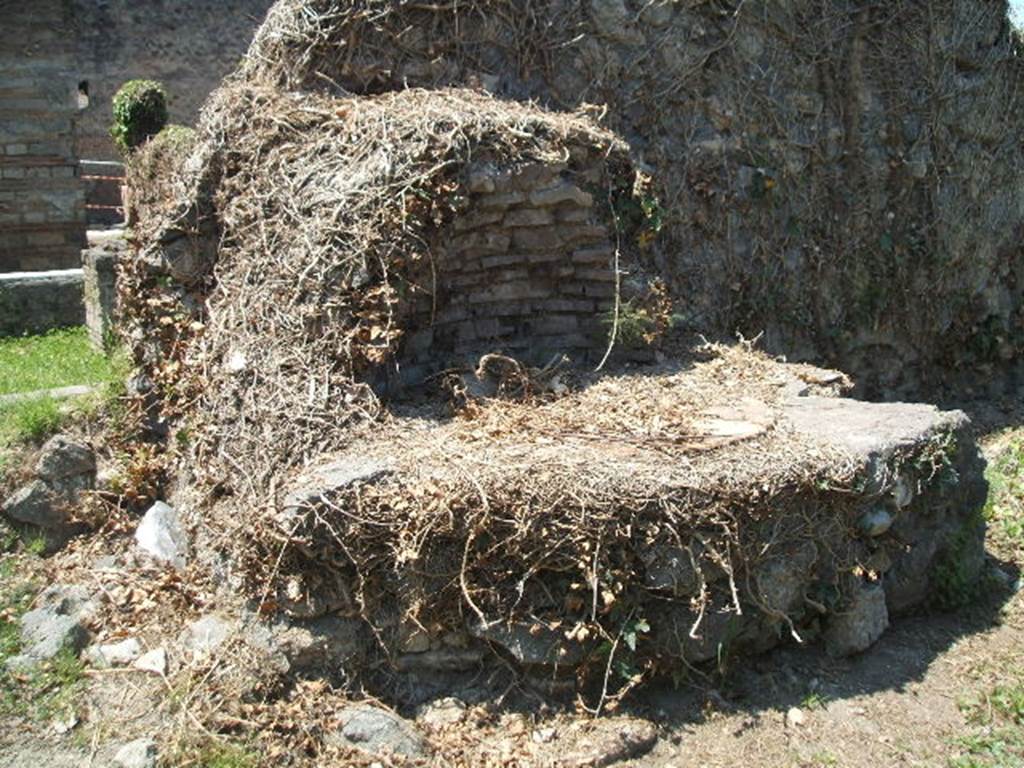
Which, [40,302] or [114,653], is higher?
[40,302]

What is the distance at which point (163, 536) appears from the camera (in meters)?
5.30

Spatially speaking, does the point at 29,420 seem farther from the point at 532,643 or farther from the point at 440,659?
the point at 532,643

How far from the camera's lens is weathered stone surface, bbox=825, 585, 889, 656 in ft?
15.0

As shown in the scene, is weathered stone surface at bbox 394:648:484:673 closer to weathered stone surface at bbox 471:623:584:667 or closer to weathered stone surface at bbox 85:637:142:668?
weathered stone surface at bbox 471:623:584:667

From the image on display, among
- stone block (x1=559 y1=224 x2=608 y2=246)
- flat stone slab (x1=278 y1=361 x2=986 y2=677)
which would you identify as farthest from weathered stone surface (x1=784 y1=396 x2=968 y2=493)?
stone block (x1=559 y1=224 x2=608 y2=246)

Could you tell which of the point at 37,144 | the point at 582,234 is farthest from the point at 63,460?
the point at 37,144

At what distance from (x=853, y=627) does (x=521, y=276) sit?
233 centimetres

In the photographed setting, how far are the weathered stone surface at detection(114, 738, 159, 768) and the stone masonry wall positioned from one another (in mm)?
2111

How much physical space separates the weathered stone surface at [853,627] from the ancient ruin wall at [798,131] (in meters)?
2.24

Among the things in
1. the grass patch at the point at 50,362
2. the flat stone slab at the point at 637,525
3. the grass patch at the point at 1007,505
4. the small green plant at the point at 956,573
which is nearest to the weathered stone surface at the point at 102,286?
the grass patch at the point at 50,362

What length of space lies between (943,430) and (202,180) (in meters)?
3.86

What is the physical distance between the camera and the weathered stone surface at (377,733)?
13.0 ft

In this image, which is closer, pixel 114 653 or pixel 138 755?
pixel 138 755

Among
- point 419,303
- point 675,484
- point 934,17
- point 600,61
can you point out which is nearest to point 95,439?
point 419,303
